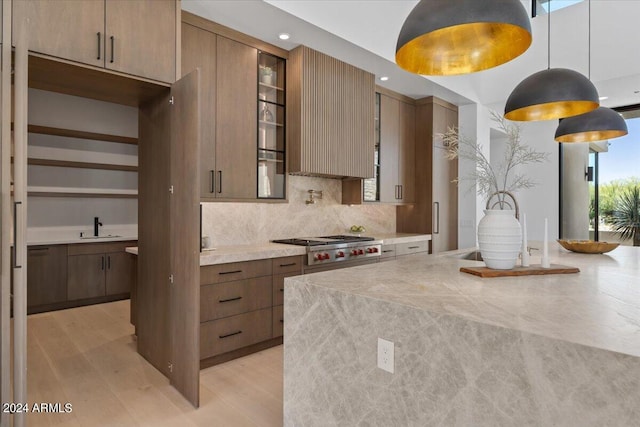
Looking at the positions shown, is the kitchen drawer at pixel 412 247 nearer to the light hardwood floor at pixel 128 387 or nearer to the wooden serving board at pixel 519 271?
the light hardwood floor at pixel 128 387

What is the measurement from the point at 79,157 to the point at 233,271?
131 inches

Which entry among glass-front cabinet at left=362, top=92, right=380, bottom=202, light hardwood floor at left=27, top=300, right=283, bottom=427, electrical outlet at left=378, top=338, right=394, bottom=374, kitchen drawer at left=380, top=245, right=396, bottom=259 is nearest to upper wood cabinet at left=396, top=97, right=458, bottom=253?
glass-front cabinet at left=362, top=92, right=380, bottom=202

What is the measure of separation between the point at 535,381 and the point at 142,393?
2391mm

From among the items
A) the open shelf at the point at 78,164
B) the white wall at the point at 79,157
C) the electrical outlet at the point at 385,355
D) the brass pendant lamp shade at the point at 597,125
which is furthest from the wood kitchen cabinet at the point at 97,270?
the brass pendant lamp shade at the point at 597,125

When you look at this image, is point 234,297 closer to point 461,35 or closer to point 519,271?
point 519,271

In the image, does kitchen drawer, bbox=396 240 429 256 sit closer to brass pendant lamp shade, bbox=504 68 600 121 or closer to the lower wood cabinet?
the lower wood cabinet

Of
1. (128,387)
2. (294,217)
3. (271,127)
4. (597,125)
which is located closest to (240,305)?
(128,387)

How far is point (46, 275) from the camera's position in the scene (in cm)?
441

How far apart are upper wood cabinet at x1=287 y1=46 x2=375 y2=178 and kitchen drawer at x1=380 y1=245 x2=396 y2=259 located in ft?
2.83

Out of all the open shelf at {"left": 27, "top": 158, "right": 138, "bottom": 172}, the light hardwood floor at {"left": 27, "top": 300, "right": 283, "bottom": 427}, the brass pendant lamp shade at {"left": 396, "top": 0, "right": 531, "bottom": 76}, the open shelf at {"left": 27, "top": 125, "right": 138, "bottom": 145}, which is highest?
the open shelf at {"left": 27, "top": 125, "right": 138, "bottom": 145}

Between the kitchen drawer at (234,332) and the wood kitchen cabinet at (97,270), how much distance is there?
229cm

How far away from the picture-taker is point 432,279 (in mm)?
1685

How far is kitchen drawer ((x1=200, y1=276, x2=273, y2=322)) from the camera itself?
2.83 metres

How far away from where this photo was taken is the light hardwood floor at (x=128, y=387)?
219cm
